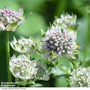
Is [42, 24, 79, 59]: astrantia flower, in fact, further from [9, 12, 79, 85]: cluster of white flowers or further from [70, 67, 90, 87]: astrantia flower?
[70, 67, 90, 87]: astrantia flower

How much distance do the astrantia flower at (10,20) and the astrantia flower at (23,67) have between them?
22cm

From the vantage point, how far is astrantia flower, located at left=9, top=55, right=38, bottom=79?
1.18 metres

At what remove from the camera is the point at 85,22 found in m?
3.11

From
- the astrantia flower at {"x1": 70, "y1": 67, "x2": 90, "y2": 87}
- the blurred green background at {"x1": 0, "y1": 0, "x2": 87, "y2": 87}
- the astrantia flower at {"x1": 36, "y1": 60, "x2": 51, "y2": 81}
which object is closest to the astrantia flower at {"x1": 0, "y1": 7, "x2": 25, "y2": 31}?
the astrantia flower at {"x1": 36, "y1": 60, "x2": 51, "y2": 81}

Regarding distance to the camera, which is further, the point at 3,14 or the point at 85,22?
the point at 85,22

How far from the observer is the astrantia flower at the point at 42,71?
126cm

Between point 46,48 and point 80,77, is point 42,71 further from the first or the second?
point 80,77

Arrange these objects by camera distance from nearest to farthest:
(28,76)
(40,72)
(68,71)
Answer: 1. (28,76)
2. (40,72)
3. (68,71)

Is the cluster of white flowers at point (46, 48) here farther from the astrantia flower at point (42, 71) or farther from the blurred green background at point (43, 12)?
the blurred green background at point (43, 12)

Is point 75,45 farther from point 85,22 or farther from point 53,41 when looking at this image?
point 85,22

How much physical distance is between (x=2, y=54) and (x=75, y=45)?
1256 mm

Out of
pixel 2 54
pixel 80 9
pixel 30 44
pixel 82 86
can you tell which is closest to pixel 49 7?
pixel 80 9

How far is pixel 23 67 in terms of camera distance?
120 centimetres

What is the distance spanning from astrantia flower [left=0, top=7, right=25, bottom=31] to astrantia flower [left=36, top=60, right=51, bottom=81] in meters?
0.31
